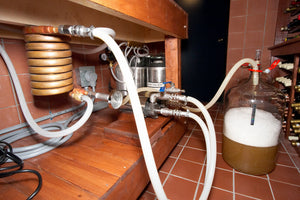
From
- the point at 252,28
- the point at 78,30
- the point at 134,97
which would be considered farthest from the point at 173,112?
the point at 252,28

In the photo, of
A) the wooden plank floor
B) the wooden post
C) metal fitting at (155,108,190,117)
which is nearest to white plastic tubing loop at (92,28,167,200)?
the wooden plank floor

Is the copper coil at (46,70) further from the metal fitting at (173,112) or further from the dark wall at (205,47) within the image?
the dark wall at (205,47)

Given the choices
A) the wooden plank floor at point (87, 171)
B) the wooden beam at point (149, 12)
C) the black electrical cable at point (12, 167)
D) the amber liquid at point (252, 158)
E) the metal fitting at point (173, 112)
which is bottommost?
the amber liquid at point (252, 158)

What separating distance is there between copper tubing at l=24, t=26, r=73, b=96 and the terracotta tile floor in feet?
2.02

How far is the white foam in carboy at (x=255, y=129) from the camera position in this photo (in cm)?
75

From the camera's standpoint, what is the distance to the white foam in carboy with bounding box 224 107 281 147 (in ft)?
2.46

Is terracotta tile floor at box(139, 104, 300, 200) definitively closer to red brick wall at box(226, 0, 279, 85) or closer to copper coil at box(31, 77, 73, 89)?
copper coil at box(31, 77, 73, 89)

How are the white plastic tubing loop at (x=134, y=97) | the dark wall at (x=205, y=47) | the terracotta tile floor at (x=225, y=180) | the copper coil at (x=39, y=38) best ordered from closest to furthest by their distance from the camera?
the white plastic tubing loop at (x=134, y=97) < the copper coil at (x=39, y=38) < the terracotta tile floor at (x=225, y=180) < the dark wall at (x=205, y=47)

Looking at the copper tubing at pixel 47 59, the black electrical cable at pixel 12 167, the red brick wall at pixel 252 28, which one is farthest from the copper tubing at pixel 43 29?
the red brick wall at pixel 252 28

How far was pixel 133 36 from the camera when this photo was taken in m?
1.22

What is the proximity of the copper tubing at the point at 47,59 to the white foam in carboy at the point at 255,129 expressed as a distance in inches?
32.5

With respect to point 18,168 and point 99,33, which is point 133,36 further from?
point 18,168

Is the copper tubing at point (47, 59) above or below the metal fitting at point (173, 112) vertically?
above

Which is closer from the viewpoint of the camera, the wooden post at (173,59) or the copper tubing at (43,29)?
the copper tubing at (43,29)
